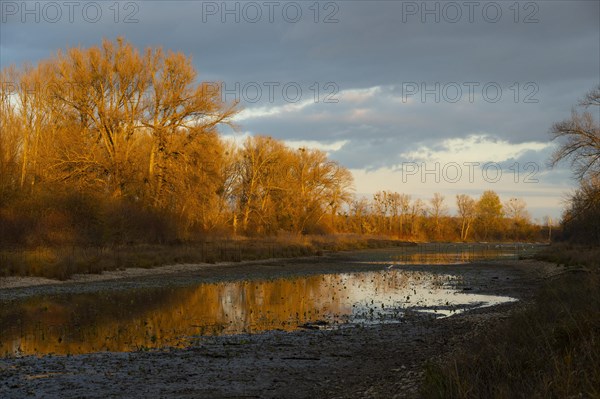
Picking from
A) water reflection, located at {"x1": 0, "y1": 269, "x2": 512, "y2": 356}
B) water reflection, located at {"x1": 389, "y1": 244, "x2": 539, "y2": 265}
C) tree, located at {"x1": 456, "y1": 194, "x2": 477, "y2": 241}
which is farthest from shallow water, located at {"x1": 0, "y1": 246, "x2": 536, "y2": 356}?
tree, located at {"x1": 456, "y1": 194, "x2": 477, "y2": 241}

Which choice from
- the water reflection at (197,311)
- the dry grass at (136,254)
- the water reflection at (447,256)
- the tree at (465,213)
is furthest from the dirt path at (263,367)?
the tree at (465,213)

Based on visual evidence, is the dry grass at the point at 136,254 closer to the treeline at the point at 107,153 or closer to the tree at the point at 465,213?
the treeline at the point at 107,153

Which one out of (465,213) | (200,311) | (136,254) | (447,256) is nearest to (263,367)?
(200,311)

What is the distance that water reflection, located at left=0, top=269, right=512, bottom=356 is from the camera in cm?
1409

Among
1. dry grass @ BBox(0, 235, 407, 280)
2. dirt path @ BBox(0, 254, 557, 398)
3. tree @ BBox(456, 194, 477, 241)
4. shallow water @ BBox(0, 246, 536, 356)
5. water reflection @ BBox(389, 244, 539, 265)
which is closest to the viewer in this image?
dirt path @ BBox(0, 254, 557, 398)

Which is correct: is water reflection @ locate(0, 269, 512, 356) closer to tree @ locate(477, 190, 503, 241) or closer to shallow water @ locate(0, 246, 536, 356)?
shallow water @ locate(0, 246, 536, 356)

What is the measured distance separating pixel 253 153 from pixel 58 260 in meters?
41.5

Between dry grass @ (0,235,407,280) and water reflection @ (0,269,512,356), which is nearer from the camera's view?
water reflection @ (0,269,512,356)

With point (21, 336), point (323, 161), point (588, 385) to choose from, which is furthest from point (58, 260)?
point (323, 161)

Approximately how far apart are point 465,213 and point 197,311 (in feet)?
438

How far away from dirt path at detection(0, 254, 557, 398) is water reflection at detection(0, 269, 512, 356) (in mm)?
1447

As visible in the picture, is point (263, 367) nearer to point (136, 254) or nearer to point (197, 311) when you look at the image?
point (197, 311)

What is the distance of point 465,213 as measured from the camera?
144 meters

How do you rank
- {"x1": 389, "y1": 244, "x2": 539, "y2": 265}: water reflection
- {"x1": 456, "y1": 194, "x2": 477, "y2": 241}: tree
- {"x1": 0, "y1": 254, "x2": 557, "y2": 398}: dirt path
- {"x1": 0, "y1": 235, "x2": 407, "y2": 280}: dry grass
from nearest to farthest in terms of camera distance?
1. {"x1": 0, "y1": 254, "x2": 557, "y2": 398}: dirt path
2. {"x1": 0, "y1": 235, "x2": 407, "y2": 280}: dry grass
3. {"x1": 389, "y1": 244, "x2": 539, "y2": 265}: water reflection
4. {"x1": 456, "y1": 194, "x2": 477, "y2": 241}: tree
